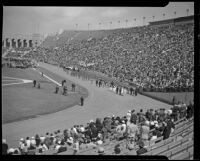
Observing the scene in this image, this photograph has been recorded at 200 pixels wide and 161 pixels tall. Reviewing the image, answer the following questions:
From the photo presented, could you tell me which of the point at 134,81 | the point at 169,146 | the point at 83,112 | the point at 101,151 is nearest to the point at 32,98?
the point at 83,112

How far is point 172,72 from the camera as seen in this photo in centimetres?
2436

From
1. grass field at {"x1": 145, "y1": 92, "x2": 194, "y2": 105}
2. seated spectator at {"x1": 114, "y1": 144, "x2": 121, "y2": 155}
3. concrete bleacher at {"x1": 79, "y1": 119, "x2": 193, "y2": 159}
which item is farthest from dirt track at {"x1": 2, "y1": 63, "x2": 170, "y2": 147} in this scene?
seated spectator at {"x1": 114, "y1": 144, "x2": 121, "y2": 155}

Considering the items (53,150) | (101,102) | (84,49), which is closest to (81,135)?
(53,150)

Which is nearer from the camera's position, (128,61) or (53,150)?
(53,150)

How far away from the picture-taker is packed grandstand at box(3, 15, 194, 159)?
10938 mm

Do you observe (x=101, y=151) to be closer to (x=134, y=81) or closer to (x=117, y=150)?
Result: (x=117, y=150)

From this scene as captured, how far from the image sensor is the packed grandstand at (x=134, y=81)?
1094cm

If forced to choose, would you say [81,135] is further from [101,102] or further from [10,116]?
[101,102]

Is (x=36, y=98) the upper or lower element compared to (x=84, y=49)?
lower

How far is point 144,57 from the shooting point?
30516 millimetres

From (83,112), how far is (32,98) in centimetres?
472
